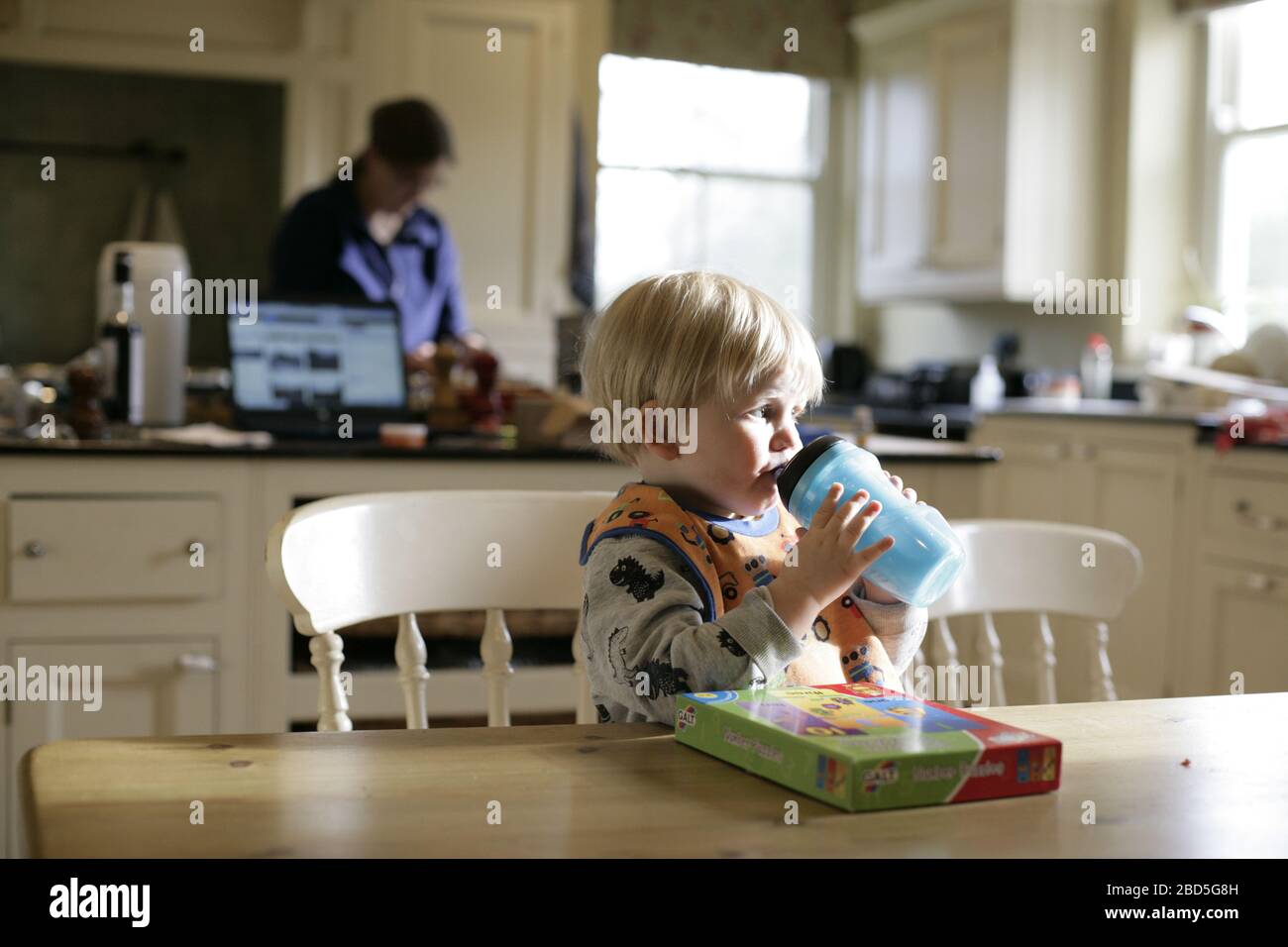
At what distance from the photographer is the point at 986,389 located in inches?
178

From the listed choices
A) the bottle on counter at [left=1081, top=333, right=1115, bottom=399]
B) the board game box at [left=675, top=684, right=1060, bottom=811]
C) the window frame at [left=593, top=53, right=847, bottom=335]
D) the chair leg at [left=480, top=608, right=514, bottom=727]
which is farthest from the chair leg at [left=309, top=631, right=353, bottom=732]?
the window frame at [left=593, top=53, right=847, bottom=335]

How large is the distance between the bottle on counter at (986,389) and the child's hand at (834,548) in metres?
3.75

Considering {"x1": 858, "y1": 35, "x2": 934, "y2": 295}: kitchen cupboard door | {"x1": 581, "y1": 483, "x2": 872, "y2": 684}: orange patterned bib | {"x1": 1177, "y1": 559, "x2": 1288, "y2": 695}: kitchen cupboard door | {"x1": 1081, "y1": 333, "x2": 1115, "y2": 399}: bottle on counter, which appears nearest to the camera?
{"x1": 581, "y1": 483, "x2": 872, "y2": 684}: orange patterned bib

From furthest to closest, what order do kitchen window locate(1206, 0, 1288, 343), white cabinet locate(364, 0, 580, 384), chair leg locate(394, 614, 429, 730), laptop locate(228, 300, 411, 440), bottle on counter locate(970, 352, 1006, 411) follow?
white cabinet locate(364, 0, 580, 384) < bottle on counter locate(970, 352, 1006, 411) < kitchen window locate(1206, 0, 1288, 343) < laptop locate(228, 300, 411, 440) < chair leg locate(394, 614, 429, 730)

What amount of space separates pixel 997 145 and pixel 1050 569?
3.67 meters

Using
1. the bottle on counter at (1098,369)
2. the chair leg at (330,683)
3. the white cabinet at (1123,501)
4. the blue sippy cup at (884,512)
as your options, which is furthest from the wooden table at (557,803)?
the bottle on counter at (1098,369)

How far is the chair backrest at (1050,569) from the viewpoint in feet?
3.95

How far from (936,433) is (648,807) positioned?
361 centimetres

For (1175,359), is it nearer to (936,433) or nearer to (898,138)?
(936,433)

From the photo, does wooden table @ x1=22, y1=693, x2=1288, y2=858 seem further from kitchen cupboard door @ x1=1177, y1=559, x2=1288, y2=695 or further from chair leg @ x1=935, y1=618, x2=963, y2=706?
kitchen cupboard door @ x1=1177, y1=559, x2=1288, y2=695

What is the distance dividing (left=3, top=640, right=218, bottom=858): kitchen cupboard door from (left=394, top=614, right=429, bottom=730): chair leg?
39.2 inches

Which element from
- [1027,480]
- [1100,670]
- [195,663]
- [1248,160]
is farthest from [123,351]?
[1248,160]

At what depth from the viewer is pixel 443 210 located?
4.69 m

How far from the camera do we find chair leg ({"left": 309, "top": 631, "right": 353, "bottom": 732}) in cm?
101
